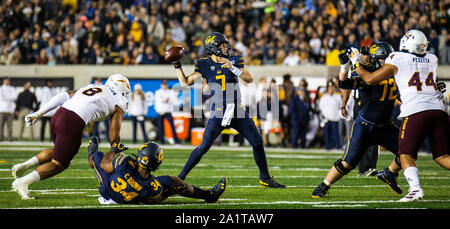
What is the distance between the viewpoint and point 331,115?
1611cm

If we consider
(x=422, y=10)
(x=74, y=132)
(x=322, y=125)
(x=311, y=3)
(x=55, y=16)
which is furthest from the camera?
(x=55, y=16)

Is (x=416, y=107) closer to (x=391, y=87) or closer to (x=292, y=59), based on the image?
(x=391, y=87)

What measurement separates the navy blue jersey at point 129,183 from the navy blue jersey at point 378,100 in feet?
8.60

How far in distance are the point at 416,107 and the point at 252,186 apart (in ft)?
8.39

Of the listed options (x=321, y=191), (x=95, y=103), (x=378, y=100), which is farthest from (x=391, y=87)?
(x=95, y=103)

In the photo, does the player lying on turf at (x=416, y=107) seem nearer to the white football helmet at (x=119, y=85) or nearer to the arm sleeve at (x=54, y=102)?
the white football helmet at (x=119, y=85)

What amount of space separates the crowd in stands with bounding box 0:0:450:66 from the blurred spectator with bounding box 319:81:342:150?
5.48ft

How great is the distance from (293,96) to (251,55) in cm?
284

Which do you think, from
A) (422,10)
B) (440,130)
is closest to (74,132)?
(440,130)

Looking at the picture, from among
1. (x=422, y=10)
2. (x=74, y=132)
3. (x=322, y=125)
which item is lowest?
(x=322, y=125)

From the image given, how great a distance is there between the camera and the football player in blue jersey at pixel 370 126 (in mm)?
7582

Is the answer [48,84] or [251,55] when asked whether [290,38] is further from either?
[48,84]

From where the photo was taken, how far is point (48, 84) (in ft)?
62.7

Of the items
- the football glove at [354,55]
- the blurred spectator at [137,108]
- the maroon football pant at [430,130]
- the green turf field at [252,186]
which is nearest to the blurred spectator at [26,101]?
the blurred spectator at [137,108]
